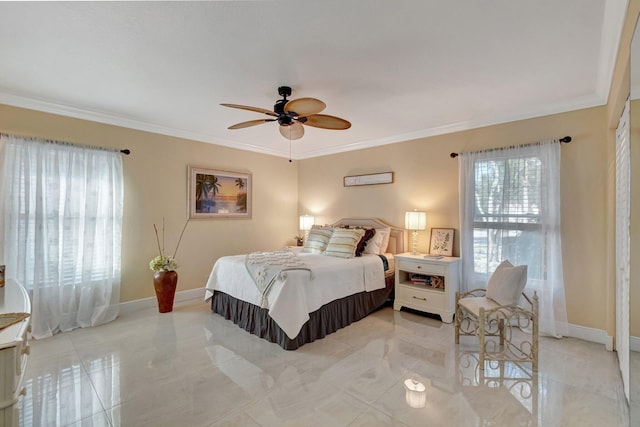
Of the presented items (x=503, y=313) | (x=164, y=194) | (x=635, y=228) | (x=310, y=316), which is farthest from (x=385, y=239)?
(x=164, y=194)

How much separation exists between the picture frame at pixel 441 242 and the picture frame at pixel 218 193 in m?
3.00

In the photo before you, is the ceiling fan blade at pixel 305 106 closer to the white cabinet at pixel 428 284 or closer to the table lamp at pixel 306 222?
the white cabinet at pixel 428 284

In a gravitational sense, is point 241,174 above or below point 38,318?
above

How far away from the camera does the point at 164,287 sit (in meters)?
3.77

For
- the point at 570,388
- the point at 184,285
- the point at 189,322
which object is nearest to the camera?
the point at 570,388

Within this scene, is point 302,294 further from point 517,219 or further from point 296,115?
point 517,219

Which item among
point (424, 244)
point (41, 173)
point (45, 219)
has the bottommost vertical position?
point (424, 244)

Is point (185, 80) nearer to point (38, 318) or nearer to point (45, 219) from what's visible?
point (45, 219)

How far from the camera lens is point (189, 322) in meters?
3.54

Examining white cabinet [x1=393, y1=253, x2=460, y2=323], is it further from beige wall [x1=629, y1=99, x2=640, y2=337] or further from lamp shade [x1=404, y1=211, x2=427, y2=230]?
beige wall [x1=629, y1=99, x2=640, y2=337]

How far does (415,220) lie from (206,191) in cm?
314

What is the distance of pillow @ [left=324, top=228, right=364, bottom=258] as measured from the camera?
155 inches

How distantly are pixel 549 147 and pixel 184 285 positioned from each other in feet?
16.3

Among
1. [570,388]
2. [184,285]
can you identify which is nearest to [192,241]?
[184,285]
